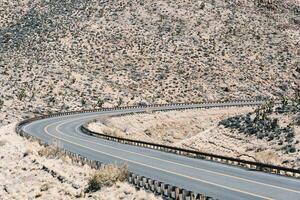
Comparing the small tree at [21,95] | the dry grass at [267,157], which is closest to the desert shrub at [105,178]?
the dry grass at [267,157]

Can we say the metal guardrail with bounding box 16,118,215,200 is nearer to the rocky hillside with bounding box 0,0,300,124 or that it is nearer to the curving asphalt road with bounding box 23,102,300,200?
the curving asphalt road with bounding box 23,102,300,200

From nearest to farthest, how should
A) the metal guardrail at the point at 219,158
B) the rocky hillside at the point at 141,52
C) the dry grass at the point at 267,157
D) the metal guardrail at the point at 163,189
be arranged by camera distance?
the metal guardrail at the point at 163,189
the metal guardrail at the point at 219,158
the dry grass at the point at 267,157
the rocky hillside at the point at 141,52

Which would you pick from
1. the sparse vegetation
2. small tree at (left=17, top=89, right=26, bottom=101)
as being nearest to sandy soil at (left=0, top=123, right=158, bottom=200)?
the sparse vegetation

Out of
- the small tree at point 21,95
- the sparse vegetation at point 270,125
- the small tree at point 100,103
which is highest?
the sparse vegetation at point 270,125

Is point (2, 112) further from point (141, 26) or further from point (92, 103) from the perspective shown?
point (141, 26)

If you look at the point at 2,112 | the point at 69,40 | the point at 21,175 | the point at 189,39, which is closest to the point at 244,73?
the point at 189,39

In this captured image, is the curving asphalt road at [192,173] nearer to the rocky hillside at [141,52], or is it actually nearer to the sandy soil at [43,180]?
the sandy soil at [43,180]

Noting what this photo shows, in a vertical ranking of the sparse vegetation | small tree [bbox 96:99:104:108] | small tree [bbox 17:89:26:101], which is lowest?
small tree [bbox 96:99:104:108]
